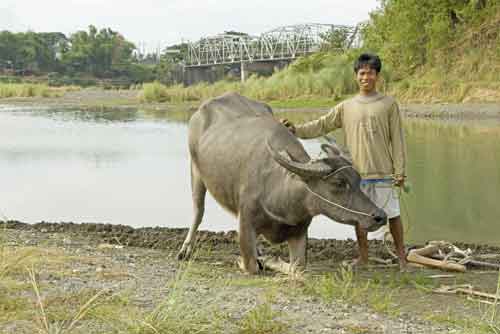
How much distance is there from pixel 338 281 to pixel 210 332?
67.0 inches

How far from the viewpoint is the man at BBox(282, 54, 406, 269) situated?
579 centimetres

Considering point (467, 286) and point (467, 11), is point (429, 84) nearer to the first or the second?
point (467, 11)

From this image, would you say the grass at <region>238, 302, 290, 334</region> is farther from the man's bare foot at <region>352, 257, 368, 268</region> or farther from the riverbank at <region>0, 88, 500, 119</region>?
the riverbank at <region>0, 88, 500, 119</region>

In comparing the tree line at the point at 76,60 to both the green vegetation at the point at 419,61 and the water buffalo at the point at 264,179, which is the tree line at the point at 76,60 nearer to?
the green vegetation at the point at 419,61

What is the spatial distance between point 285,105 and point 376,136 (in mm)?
28738

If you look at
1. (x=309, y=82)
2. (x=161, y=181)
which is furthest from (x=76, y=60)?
(x=161, y=181)

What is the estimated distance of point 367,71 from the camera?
575 cm

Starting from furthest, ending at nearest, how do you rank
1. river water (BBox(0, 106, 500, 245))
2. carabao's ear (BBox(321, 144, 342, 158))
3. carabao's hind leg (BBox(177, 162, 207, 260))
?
river water (BBox(0, 106, 500, 245)) < carabao's hind leg (BBox(177, 162, 207, 260)) < carabao's ear (BBox(321, 144, 342, 158))

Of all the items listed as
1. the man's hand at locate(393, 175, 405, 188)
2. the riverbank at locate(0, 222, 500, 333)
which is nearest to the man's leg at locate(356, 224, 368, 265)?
the riverbank at locate(0, 222, 500, 333)

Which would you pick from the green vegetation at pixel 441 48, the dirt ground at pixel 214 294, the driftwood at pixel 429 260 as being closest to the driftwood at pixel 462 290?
the dirt ground at pixel 214 294

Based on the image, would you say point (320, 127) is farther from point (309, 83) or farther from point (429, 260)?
point (309, 83)

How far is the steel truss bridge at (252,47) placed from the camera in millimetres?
79500

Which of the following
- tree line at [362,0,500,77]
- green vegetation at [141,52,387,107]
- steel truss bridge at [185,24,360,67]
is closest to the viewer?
tree line at [362,0,500,77]

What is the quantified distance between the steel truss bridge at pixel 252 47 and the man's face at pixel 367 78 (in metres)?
65.5
